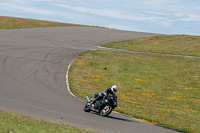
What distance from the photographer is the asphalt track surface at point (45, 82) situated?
12.5 metres

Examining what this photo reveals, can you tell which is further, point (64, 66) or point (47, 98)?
point (64, 66)

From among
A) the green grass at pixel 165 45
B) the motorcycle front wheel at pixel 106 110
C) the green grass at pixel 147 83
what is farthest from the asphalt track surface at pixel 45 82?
the green grass at pixel 165 45

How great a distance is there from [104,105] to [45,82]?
8.55m

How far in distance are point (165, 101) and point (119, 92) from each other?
3.52 meters

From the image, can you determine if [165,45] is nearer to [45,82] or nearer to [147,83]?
[147,83]

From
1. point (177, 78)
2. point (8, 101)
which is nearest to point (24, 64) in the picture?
point (8, 101)

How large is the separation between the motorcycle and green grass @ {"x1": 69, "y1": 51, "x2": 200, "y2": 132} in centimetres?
226

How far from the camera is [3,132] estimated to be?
7.71 metres

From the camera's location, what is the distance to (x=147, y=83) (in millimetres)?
25156

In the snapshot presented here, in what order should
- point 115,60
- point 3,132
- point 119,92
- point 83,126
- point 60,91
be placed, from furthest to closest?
point 115,60
point 119,92
point 60,91
point 83,126
point 3,132

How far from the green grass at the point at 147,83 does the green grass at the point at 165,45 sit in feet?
17.9

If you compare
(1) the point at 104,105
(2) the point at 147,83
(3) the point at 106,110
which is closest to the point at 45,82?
(1) the point at 104,105

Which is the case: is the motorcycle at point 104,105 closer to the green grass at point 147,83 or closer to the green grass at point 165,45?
the green grass at point 147,83

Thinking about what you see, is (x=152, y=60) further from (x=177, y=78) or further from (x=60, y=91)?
(x=60, y=91)
